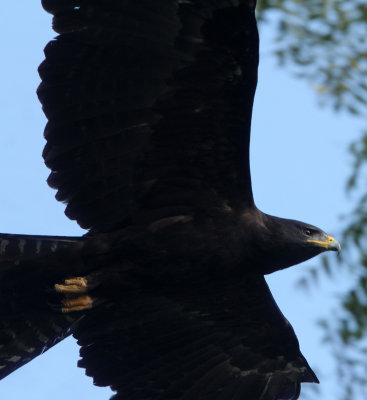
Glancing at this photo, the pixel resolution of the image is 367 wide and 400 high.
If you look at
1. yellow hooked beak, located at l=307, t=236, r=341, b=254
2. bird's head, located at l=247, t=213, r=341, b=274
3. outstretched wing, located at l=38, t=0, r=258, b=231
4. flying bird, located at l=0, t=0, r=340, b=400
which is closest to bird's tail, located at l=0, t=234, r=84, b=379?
flying bird, located at l=0, t=0, r=340, b=400

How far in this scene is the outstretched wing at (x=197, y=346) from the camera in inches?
462

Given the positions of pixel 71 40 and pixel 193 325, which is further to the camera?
pixel 193 325

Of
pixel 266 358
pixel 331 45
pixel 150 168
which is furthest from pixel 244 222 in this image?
pixel 331 45

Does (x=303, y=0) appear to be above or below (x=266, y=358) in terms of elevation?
above

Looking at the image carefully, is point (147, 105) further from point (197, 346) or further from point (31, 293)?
point (197, 346)

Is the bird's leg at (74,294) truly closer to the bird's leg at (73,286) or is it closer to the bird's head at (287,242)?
the bird's leg at (73,286)

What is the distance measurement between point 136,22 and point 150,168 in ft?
4.52

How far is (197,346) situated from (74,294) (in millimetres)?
1551

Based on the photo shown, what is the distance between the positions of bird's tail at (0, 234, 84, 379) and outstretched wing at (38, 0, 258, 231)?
37 cm

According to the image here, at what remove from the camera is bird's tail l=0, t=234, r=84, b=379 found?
10984 mm

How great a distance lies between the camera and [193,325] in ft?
39.5

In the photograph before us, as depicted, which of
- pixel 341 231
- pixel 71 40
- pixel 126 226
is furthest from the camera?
pixel 341 231

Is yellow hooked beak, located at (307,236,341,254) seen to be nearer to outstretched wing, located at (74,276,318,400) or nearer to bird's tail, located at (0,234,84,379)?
outstretched wing, located at (74,276,318,400)

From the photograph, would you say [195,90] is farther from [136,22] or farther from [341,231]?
[341,231]
